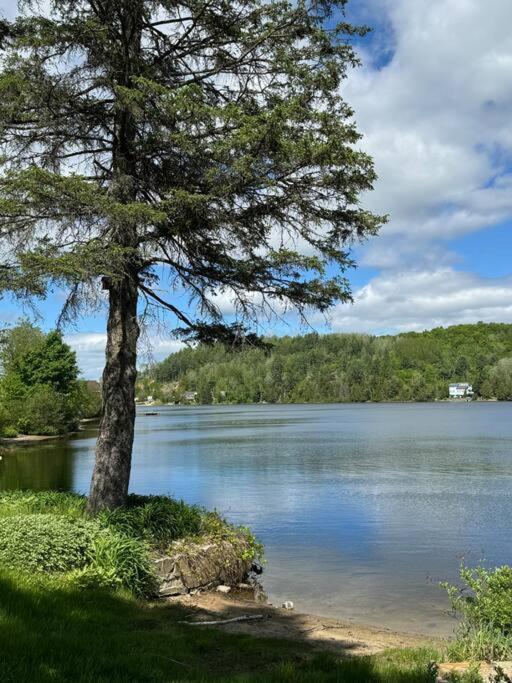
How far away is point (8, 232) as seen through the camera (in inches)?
392

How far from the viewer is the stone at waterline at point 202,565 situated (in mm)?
9500

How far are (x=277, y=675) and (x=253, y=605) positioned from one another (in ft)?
16.1

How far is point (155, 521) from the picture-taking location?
34.0 feet

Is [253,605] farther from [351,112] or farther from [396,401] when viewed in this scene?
[396,401]

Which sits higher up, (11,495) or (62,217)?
(62,217)

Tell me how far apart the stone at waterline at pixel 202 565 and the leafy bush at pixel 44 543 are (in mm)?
1222

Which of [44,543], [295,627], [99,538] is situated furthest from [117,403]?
[295,627]

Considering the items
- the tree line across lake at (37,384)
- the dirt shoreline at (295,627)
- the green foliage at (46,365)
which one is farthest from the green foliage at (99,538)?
the green foliage at (46,365)

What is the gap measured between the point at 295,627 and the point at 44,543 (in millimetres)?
3693

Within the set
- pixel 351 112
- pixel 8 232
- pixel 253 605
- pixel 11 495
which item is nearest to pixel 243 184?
pixel 351 112

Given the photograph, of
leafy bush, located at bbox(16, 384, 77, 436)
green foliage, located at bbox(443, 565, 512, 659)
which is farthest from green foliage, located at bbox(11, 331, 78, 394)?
green foliage, located at bbox(443, 565, 512, 659)

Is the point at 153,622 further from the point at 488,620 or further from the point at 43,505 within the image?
the point at 43,505

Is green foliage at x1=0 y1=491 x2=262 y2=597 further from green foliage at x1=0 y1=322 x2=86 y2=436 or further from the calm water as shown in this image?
green foliage at x1=0 y1=322 x2=86 y2=436

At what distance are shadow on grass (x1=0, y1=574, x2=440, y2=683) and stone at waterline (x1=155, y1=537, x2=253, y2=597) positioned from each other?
1371 millimetres
